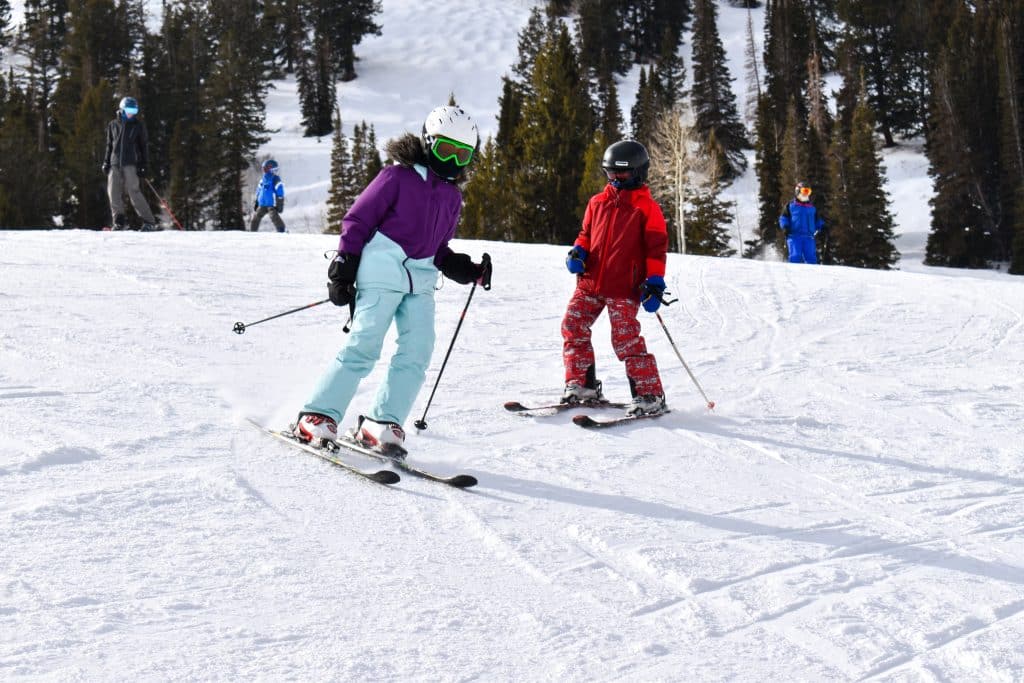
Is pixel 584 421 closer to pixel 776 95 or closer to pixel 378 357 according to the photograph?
pixel 378 357

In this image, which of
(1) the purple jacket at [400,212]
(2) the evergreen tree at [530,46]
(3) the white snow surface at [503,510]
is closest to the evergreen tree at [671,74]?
(2) the evergreen tree at [530,46]

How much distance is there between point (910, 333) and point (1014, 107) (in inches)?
1506

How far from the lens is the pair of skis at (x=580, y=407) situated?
516 cm

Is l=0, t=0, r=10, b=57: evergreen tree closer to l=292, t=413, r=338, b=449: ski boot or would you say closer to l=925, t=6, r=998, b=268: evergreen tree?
l=925, t=6, r=998, b=268: evergreen tree

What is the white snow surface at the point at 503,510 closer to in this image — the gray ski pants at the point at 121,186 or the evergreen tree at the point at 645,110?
the gray ski pants at the point at 121,186

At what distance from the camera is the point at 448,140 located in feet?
14.1

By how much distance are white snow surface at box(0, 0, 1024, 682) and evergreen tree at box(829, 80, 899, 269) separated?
30763 mm

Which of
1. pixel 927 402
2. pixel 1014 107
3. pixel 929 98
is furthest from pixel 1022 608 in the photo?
pixel 929 98

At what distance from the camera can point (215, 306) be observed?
307 inches

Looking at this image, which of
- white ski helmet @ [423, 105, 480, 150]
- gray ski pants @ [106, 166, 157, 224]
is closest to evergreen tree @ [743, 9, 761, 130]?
gray ski pants @ [106, 166, 157, 224]

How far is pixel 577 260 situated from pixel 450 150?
4.70ft

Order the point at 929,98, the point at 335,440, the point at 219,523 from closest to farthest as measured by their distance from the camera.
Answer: the point at 219,523, the point at 335,440, the point at 929,98

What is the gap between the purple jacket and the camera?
4234 millimetres

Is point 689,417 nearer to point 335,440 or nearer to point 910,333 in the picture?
point 335,440
